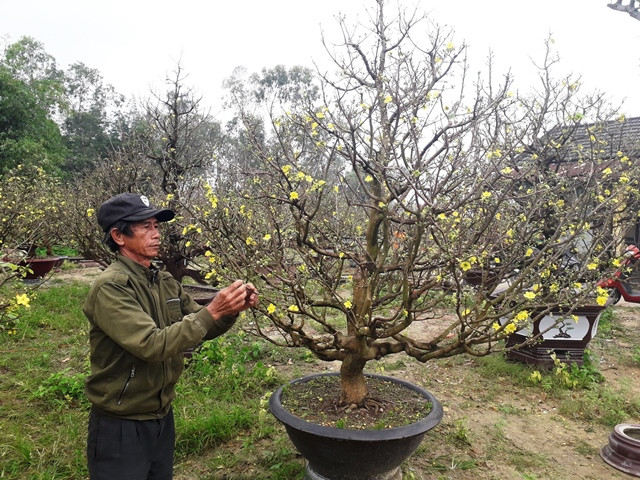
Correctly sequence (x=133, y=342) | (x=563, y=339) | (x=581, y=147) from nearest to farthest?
1. (x=133, y=342)
2. (x=581, y=147)
3. (x=563, y=339)

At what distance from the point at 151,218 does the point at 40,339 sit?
16.5 feet

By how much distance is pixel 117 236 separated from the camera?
221 cm

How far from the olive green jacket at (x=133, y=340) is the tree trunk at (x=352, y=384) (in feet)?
3.65

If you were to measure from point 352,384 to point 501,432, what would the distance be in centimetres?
186

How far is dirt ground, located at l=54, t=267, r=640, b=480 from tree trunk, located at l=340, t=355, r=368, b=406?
2.33 feet

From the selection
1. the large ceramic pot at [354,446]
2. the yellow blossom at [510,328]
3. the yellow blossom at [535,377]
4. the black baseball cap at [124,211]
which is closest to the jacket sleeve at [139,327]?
the black baseball cap at [124,211]

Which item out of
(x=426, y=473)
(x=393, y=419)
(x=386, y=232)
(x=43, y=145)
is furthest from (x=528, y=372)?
(x=43, y=145)

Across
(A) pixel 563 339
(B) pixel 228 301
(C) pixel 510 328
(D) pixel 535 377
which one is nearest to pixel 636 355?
(A) pixel 563 339

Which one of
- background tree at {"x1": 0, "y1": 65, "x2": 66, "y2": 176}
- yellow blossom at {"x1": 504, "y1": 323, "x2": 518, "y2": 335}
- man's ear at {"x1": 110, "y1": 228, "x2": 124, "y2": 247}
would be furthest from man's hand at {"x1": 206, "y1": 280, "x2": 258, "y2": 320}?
background tree at {"x1": 0, "y1": 65, "x2": 66, "y2": 176}

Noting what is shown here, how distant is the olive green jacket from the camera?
191 centimetres

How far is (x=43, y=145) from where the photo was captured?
59.2 ft

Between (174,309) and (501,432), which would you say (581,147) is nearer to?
(501,432)

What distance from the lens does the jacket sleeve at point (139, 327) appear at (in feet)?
6.22

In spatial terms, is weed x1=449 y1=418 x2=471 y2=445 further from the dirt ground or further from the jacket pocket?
the jacket pocket
